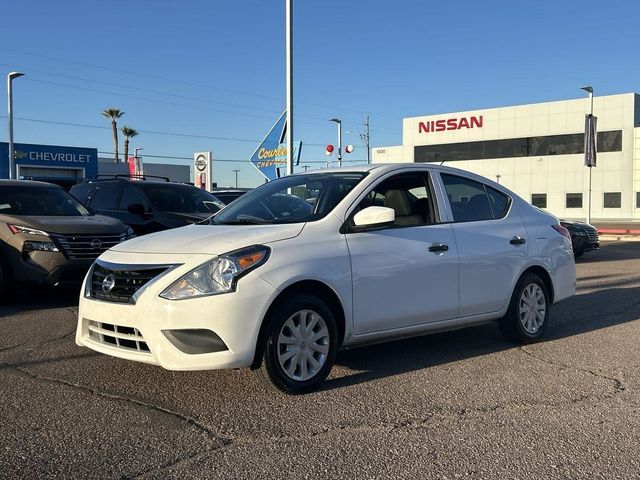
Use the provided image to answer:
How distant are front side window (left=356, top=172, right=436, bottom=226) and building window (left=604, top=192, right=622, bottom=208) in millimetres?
41743

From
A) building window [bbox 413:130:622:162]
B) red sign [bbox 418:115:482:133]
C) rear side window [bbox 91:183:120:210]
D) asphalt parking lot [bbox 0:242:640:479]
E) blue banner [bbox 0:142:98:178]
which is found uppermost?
red sign [bbox 418:115:482:133]

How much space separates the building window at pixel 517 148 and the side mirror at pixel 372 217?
139 ft

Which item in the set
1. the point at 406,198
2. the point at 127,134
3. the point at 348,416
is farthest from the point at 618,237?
the point at 127,134

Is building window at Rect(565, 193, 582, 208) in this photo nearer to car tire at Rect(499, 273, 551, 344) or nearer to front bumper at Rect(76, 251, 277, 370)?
car tire at Rect(499, 273, 551, 344)

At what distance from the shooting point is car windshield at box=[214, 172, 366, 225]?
17.0 ft

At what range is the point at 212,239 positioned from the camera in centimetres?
472

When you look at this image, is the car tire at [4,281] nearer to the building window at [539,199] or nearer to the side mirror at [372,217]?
the side mirror at [372,217]

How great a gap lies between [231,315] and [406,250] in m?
1.70

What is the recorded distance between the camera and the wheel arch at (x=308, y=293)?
14.6 ft

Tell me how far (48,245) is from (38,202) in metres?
1.46

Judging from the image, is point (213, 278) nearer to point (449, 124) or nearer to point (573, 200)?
point (573, 200)

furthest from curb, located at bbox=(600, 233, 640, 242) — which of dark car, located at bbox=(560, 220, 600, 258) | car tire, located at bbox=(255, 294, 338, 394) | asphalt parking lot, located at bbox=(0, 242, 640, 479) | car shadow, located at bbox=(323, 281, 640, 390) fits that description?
Answer: car tire, located at bbox=(255, 294, 338, 394)

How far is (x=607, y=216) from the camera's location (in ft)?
142

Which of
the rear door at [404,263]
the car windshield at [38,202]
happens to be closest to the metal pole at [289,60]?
the car windshield at [38,202]
